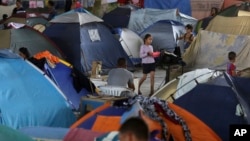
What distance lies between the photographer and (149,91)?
10477 mm

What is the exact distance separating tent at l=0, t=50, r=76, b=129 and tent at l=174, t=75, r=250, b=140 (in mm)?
1543

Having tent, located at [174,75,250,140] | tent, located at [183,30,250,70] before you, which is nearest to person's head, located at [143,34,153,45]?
tent, located at [183,30,250,70]

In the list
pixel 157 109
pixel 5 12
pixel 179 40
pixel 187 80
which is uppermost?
pixel 157 109

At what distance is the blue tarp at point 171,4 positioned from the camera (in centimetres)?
2012

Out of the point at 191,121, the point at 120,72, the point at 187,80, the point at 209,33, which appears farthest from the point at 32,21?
the point at 191,121

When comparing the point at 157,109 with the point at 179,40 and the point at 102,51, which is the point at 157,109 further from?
the point at 179,40

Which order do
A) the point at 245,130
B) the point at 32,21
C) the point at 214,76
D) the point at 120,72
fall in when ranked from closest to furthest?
the point at 245,130 < the point at 214,76 < the point at 120,72 < the point at 32,21

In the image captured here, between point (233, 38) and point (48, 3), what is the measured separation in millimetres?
10064

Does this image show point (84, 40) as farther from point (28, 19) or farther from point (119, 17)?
point (119, 17)

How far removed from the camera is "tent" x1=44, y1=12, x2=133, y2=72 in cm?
1231

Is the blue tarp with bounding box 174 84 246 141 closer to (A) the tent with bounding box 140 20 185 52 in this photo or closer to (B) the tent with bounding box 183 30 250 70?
(B) the tent with bounding box 183 30 250 70

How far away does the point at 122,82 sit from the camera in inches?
326

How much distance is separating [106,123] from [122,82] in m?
2.58

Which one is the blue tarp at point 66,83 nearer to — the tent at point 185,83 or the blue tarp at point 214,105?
the tent at point 185,83
